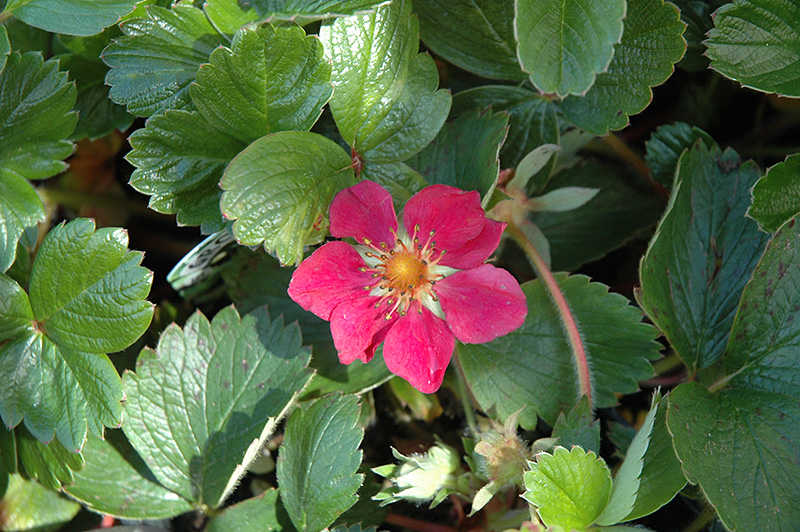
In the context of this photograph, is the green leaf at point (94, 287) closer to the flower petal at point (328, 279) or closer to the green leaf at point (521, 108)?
the flower petal at point (328, 279)

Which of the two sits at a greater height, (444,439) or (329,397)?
(329,397)

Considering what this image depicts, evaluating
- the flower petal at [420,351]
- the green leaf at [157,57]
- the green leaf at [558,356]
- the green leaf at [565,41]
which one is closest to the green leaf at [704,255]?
the green leaf at [558,356]

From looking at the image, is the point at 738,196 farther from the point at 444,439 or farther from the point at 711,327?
the point at 444,439

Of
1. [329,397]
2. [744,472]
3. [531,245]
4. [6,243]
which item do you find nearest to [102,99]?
[6,243]

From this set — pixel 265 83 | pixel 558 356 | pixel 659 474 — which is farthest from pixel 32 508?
pixel 659 474

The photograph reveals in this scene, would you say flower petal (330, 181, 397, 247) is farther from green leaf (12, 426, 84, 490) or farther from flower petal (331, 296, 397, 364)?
green leaf (12, 426, 84, 490)

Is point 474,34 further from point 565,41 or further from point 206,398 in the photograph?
point 206,398
